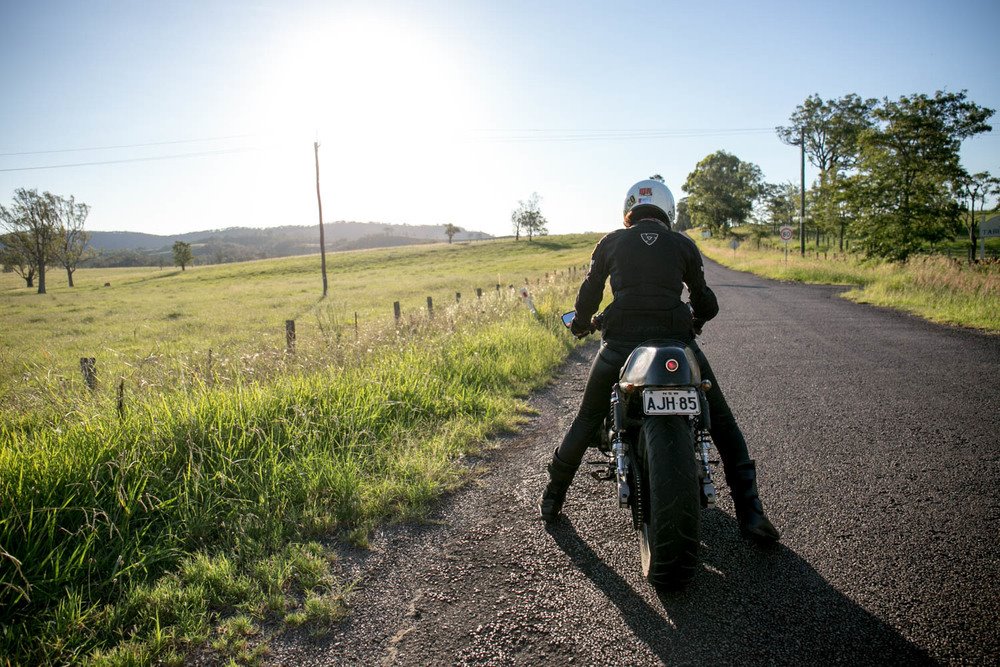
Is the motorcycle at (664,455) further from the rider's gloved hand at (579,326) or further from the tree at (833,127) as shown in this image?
the tree at (833,127)

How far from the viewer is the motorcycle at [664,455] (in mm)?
2277

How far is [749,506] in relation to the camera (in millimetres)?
2949

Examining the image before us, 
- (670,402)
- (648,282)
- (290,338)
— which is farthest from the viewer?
(290,338)

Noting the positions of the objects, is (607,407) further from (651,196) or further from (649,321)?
(651,196)

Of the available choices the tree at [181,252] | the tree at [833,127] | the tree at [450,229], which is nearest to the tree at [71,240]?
the tree at [181,252]

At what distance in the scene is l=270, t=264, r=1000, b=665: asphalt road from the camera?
2.14 m

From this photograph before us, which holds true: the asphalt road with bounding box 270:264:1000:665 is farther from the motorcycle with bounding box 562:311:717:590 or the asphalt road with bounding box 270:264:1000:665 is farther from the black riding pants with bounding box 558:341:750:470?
the black riding pants with bounding box 558:341:750:470

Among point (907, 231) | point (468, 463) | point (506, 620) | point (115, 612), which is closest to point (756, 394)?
point (468, 463)

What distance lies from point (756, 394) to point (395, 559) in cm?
482

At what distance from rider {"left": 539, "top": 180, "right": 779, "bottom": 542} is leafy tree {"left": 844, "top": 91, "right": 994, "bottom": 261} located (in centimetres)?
2568

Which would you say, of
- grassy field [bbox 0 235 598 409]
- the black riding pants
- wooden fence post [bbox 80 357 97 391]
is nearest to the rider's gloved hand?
the black riding pants

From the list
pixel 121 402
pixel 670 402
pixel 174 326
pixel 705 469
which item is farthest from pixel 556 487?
pixel 174 326

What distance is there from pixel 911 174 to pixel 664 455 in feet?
91.3

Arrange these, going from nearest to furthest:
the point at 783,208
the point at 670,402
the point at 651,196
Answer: the point at 670,402
the point at 651,196
the point at 783,208
